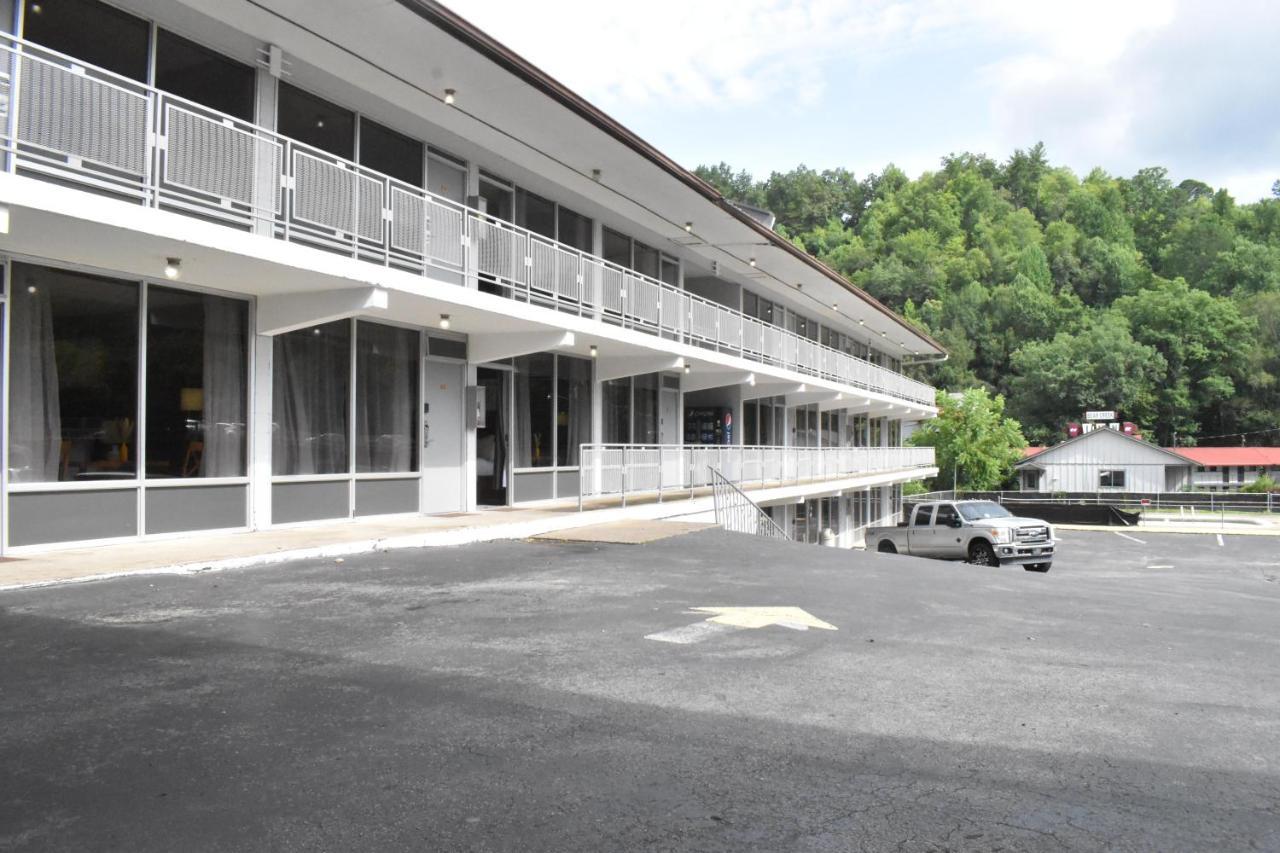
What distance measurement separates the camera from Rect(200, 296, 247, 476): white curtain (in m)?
11.8

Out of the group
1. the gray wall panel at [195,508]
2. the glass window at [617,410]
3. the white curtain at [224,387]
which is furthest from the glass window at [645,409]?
the gray wall panel at [195,508]

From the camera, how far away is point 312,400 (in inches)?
523

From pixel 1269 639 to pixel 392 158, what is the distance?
13.3 meters

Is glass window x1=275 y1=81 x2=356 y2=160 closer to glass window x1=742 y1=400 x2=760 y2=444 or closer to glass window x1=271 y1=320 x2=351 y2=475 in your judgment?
glass window x1=271 y1=320 x2=351 y2=475

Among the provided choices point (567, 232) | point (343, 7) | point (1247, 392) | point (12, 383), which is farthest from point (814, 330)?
point (1247, 392)

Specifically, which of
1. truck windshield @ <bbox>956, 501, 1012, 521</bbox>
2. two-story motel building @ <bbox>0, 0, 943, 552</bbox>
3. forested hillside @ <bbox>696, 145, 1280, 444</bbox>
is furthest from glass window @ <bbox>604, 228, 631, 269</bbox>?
forested hillside @ <bbox>696, 145, 1280, 444</bbox>

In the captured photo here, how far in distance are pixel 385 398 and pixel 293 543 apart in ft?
14.1

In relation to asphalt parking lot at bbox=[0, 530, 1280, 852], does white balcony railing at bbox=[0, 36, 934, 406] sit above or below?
above

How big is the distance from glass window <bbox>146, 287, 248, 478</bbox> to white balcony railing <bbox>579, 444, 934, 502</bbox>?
5681mm

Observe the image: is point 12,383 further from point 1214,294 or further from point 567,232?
point 1214,294

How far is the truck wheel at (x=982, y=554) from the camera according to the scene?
23.7 meters

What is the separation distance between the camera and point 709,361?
877 inches

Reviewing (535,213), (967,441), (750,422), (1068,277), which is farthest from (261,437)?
(1068,277)

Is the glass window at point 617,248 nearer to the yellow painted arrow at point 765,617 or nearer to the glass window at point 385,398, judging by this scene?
the glass window at point 385,398
